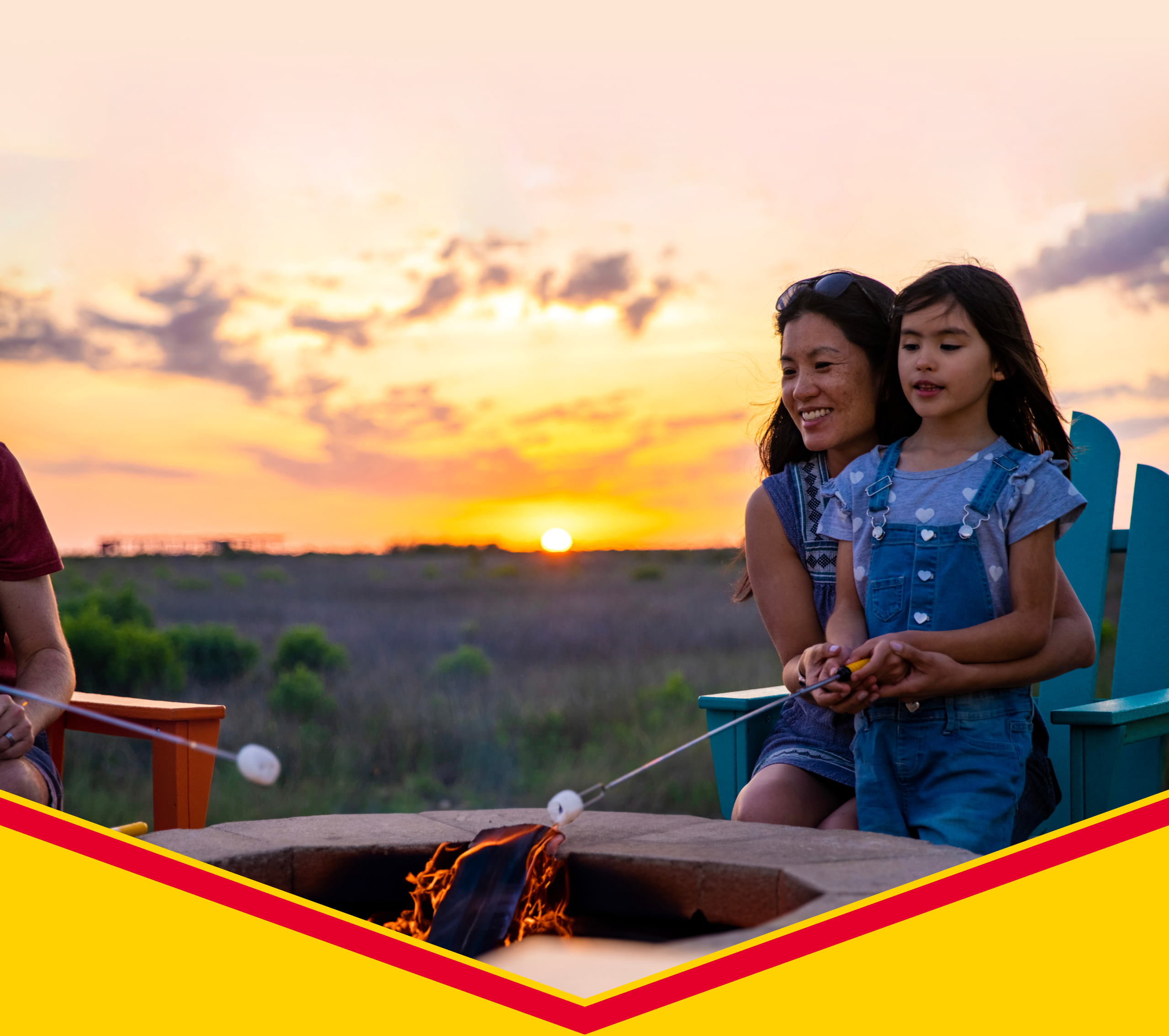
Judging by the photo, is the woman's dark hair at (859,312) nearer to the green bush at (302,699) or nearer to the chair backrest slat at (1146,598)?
the chair backrest slat at (1146,598)

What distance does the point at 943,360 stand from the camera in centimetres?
192

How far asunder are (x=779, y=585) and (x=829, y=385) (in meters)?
0.43

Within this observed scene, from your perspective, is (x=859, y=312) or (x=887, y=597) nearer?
(x=887, y=597)

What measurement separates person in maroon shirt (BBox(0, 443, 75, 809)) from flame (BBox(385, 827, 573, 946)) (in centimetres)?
92

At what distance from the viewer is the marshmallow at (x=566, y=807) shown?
1650 mm

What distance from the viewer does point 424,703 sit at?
9.47 m

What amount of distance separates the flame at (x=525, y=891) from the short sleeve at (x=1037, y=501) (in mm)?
960

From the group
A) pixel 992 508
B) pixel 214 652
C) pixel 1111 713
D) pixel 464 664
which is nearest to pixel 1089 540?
pixel 1111 713

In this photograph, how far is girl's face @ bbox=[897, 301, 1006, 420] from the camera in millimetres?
1921

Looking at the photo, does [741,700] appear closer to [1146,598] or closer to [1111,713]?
[1111,713]

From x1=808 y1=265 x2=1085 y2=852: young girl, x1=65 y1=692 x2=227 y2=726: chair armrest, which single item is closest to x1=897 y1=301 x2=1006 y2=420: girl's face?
x1=808 y1=265 x2=1085 y2=852: young girl

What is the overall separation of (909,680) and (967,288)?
71 centimetres

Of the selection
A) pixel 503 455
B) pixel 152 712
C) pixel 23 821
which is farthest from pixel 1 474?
pixel 503 455

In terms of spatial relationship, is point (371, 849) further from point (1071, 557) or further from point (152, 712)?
point (1071, 557)
